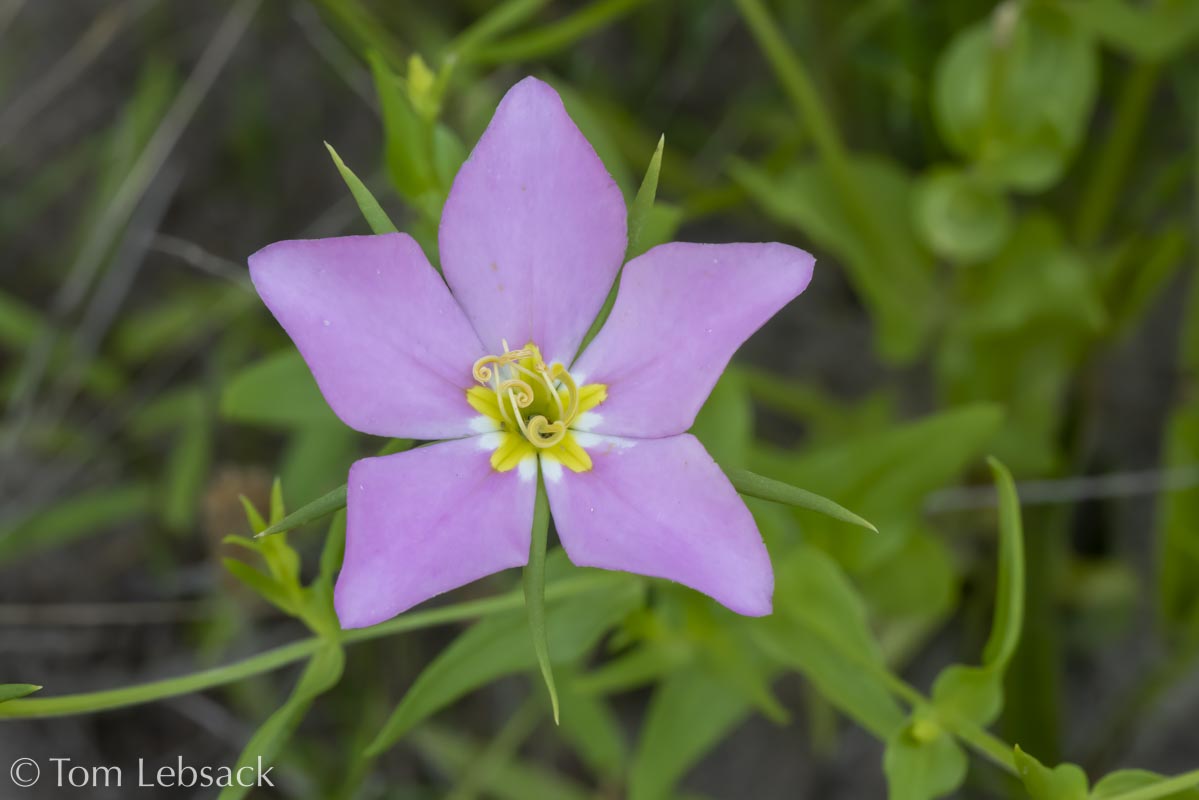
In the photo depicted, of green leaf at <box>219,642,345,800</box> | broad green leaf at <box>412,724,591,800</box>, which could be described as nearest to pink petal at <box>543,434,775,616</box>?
green leaf at <box>219,642,345,800</box>

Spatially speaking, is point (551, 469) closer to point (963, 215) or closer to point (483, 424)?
point (483, 424)

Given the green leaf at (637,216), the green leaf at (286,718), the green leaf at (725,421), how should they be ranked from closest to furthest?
the green leaf at (637,216) → the green leaf at (286,718) → the green leaf at (725,421)

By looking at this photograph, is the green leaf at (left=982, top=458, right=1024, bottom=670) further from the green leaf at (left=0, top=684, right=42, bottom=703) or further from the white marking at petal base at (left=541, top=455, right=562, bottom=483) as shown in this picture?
the green leaf at (left=0, top=684, right=42, bottom=703)

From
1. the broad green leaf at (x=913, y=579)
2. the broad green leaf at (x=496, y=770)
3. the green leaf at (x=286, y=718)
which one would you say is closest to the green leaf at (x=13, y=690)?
the green leaf at (x=286, y=718)

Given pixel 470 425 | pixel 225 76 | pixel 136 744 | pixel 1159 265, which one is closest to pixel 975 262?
pixel 1159 265

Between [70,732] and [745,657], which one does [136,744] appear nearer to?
[70,732]

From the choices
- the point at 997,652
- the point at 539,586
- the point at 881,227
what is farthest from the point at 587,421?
the point at 881,227

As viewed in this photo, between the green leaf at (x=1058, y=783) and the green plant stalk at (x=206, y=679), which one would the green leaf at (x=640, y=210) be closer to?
the green plant stalk at (x=206, y=679)
